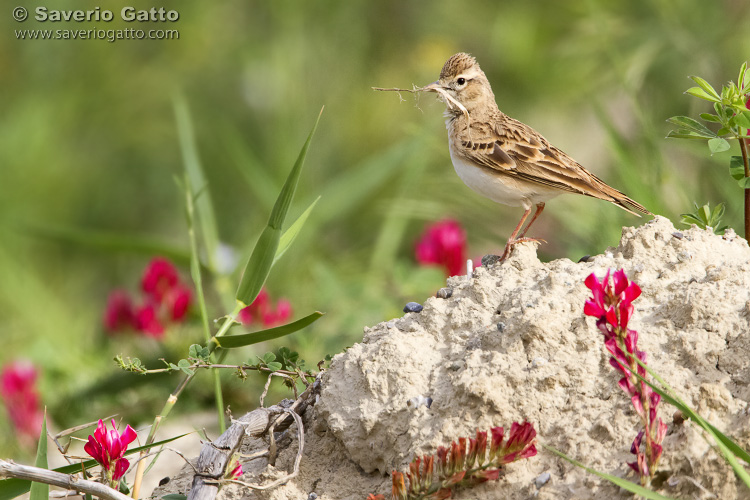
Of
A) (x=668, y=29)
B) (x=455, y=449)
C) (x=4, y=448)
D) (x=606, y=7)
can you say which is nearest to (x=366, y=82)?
(x=606, y=7)

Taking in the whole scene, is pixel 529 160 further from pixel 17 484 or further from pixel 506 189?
pixel 17 484

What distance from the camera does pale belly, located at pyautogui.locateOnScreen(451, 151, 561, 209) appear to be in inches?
145

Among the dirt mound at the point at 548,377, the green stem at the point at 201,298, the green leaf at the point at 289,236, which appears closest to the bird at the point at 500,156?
the dirt mound at the point at 548,377

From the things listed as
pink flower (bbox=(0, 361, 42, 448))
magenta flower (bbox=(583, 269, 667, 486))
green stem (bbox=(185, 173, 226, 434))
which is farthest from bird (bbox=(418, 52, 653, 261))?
pink flower (bbox=(0, 361, 42, 448))

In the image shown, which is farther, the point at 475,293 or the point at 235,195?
the point at 235,195

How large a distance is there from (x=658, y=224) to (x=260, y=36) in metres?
9.28

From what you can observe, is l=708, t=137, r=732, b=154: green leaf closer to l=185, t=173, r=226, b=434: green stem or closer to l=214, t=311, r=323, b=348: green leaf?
l=214, t=311, r=323, b=348: green leaf

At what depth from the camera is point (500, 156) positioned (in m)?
3.77

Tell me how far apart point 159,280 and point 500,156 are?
252 cm

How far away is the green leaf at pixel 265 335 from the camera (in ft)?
8.50

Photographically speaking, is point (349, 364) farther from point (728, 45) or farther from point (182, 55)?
point (182, 55)

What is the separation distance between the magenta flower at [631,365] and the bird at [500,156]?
4.37 ft

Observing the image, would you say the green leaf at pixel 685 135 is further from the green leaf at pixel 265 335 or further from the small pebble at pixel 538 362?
the green leaf at pixel 265 335

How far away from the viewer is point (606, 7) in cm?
910
